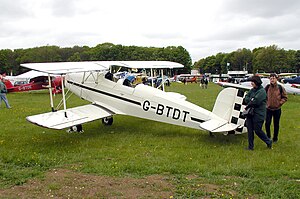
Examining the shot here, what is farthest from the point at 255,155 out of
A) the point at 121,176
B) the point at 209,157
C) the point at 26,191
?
the point at 26,191

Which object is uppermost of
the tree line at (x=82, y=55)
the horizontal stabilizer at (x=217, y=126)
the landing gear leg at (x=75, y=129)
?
the tree line at (x=82, y=55)

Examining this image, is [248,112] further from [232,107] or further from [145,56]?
[145,56]

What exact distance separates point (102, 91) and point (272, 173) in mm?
6301

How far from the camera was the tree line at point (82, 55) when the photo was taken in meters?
95.9

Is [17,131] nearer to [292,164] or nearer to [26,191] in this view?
[26,191]

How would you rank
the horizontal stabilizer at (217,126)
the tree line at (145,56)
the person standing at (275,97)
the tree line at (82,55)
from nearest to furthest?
the horizontal stabilizer at (217,126)
the person standing at (275,97)
the tree line at (145,56)
the tree line at (82,55)

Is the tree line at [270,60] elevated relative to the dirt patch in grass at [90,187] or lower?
elevated

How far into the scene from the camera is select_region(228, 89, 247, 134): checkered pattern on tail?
23.9 ft

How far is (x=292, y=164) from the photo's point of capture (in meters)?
5.95

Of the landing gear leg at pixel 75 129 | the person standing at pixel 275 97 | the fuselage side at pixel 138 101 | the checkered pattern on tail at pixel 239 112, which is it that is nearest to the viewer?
the checkered pattern on tail at pixel 239 112

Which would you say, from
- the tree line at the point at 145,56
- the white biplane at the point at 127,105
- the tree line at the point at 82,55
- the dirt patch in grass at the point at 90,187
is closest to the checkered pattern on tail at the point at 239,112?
the white biplane at the point at 127,105

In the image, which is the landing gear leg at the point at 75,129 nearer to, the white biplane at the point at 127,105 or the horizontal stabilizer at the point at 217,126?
the white biplane at the point at 127,105

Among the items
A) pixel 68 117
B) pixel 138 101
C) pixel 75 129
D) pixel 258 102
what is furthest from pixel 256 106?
pixel 75 129

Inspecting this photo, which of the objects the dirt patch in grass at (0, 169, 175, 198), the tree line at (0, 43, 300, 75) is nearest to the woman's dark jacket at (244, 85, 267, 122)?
the dirt patch in grass at (0, 169, 175, 198)
